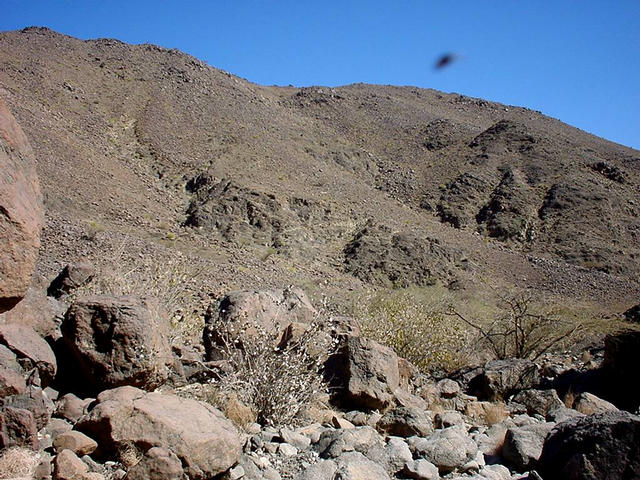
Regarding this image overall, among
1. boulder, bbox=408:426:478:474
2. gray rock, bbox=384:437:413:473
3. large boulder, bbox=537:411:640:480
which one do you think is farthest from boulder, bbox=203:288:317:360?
large boulder, bbox=537:411:640:480

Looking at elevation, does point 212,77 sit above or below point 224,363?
above

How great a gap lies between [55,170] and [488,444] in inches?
804

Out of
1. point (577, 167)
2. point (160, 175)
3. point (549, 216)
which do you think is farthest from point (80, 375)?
point (577, 167)

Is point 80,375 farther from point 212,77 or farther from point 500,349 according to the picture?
point 212,77

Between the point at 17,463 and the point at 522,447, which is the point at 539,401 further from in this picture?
the point at 17,463

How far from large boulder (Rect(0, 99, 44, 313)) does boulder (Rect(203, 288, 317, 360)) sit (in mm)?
2640

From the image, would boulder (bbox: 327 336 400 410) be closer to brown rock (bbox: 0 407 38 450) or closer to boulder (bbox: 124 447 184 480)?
boulder (bbox: 124 447 184 480)

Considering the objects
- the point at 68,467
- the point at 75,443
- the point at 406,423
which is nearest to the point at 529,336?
the point at 406,423

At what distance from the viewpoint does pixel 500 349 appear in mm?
10945

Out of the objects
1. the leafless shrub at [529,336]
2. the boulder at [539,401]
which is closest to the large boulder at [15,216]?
the boulder at [539,401]

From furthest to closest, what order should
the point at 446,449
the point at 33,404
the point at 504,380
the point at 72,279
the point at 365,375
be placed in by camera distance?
1. the point at 72,279
2. the point at 504,380
3. the point at 365,375
4. the point at 446,449
5. the point at 33,404

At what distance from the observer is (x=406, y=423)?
17.5 ft

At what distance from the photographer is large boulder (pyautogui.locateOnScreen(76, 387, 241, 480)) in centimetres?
360

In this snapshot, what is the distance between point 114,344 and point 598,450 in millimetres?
3672
